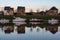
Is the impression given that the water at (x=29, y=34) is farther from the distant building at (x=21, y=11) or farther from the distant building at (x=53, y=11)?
the distant building at (x=53, y=11)

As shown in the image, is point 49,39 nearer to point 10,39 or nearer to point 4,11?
point 10,39

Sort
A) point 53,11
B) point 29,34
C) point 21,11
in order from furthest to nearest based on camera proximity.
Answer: point 53,11 < point 21,11 < point 29,34

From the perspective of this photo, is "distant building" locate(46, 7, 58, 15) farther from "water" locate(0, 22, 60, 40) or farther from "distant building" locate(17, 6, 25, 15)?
"water" locate(0, 22, 60, 40)

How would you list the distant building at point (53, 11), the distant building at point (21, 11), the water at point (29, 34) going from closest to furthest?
the water at point (29, 34) → the distant building at point (21, 11) → the distant building at point (53, 11)

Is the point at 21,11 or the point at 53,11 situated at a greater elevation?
the point at 21,11

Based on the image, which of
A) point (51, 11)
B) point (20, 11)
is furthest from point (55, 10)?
point (20, 11)

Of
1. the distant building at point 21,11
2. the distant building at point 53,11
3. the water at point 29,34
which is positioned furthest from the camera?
the distant building at point 53,11

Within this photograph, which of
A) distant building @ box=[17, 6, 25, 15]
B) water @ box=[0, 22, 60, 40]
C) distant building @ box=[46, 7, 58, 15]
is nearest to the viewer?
water @ box=[0, 22, 60, 40]

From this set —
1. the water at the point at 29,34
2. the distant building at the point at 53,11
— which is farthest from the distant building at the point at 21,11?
the water at the point at 29,34

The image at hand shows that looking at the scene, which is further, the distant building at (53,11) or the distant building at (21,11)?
the distant building at (53,11)

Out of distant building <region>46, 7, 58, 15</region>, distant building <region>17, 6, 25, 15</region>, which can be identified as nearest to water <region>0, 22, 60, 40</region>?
distant building <region>17, 6, 25, 15</region>

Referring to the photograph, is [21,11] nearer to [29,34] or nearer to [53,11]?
[53,11]

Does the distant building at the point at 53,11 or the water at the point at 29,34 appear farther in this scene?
the distant building at the point at 53,11

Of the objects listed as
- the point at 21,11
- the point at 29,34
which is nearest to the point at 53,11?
the point at 21,11
